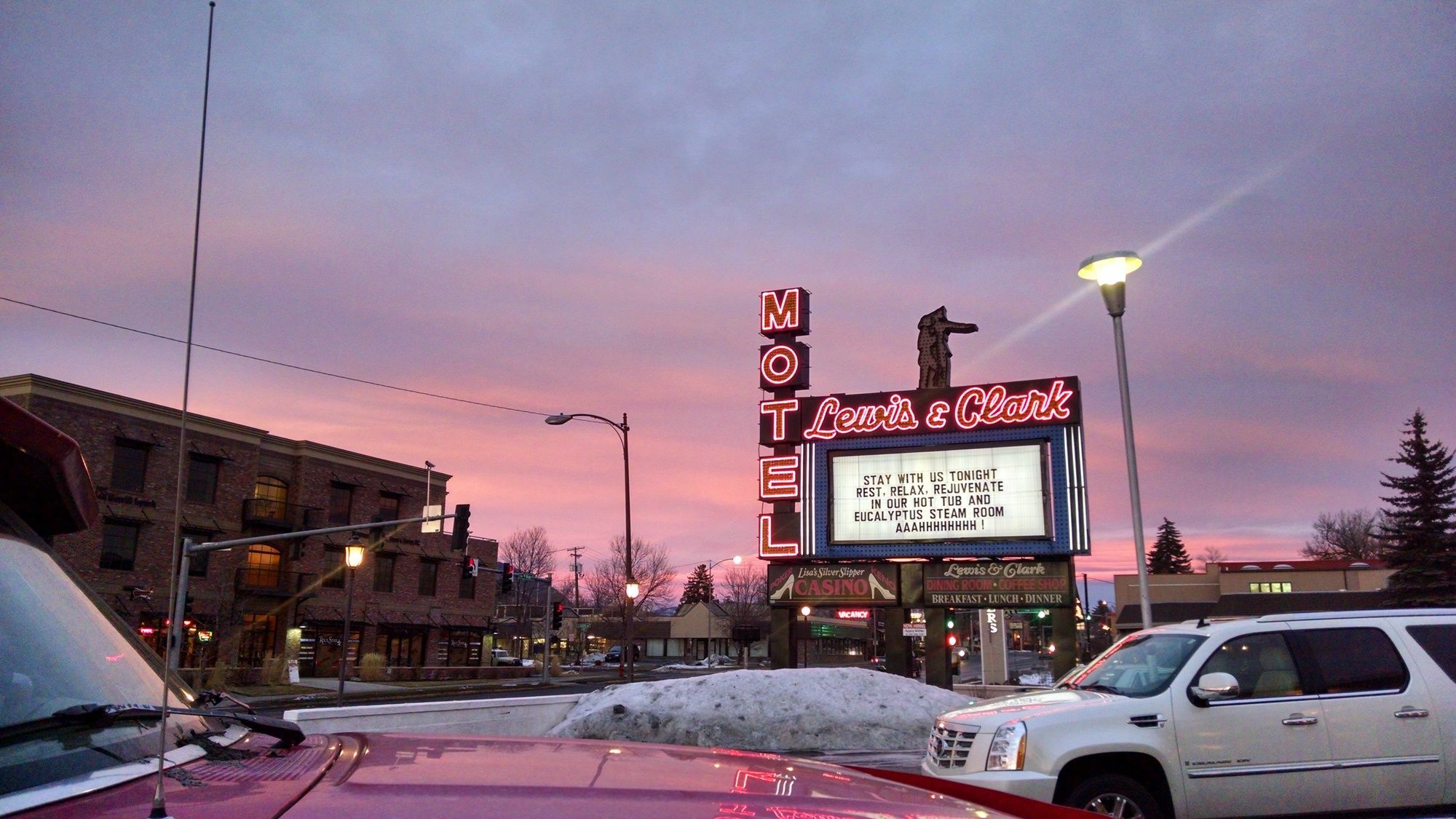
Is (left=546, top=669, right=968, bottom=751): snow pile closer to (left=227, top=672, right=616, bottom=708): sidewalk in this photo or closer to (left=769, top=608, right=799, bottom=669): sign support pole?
(left=769, top=608, right=799, bottom=669): sign support pole

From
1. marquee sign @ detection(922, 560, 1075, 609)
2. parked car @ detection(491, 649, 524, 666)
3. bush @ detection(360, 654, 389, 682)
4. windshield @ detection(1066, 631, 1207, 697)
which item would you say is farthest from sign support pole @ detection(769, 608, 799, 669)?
parked car @ detection(491, 649, 524, 666)

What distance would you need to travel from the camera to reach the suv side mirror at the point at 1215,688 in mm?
7531

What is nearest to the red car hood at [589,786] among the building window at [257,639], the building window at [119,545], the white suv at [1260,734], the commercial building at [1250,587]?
the white suv at [1260,734]

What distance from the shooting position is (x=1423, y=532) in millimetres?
50094

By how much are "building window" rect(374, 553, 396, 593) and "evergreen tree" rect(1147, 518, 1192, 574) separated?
8427 centimetres

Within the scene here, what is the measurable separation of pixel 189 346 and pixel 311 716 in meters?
10.3

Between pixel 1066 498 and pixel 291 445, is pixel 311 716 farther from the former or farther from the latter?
pixel 291 445

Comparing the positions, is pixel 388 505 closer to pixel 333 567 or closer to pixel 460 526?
pixel 333 567

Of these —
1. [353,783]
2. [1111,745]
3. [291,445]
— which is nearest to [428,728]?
[1111,745]

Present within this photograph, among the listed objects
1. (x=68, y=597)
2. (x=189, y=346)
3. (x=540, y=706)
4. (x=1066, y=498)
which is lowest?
(x=540, y=706)

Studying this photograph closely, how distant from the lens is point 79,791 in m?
1.65

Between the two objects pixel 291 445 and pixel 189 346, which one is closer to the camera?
pixel 189 346

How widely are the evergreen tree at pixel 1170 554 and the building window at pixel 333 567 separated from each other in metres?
87.5

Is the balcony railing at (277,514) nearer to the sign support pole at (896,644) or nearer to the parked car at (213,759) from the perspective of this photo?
the sign support pole at (896,644)
